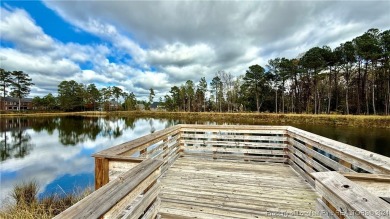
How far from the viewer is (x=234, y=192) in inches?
125

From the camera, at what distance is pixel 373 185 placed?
1.46m

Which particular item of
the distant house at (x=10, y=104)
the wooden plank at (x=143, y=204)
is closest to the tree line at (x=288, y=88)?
the distant house at (x=10, y=104)

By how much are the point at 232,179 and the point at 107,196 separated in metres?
2.99

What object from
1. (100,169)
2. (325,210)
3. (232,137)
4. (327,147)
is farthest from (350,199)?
(232,137)

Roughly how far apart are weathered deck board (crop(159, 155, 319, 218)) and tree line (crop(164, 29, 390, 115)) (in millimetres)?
29279

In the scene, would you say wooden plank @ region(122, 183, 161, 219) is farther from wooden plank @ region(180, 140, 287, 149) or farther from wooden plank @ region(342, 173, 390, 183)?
wooden plank @ region(180, 140, 287, 149)

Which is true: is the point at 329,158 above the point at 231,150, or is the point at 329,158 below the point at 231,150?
above

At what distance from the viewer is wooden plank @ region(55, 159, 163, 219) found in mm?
971

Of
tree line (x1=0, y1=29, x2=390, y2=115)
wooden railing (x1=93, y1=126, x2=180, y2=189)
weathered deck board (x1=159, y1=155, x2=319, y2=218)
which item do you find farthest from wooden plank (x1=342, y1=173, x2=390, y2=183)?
tree line (x1=0, y1=29, x2=390, y2=115)

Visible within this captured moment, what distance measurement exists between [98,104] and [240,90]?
1941 inches

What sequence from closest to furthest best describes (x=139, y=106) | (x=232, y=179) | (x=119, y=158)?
(x=119, y=158) < (x=232, y=179) < (x=139, y=106)

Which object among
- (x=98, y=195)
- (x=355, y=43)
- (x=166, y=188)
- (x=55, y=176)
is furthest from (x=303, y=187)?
(x=355, y=43)

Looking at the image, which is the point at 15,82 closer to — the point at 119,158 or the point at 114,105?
the point at 114,105

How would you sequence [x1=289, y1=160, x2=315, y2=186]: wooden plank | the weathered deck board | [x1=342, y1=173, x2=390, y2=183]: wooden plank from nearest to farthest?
[x1=342, y1=173, x2=390, y2=183]: wooden plank → the weathered deck board → [x1=289, y1=160, x2=315, y2=186]: wooden plank
